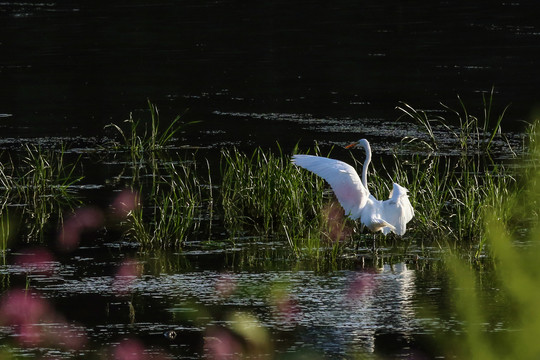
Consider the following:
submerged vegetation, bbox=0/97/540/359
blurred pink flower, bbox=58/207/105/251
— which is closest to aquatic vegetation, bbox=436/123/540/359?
submerged vegetation, bbox=0/97/540/359

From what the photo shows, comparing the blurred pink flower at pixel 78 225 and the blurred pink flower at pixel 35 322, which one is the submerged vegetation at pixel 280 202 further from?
the blurred pink flower at pixel 35 322

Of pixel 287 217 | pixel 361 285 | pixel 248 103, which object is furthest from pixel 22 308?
pixel 248 103

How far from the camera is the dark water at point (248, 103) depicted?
784 cm

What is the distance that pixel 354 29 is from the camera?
26781mm

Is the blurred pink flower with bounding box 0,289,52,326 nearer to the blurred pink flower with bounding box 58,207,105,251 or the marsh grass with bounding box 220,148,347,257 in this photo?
the blurred pink flower with bounding box 58,207,105,251

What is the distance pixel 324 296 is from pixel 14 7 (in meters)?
A: 27.5

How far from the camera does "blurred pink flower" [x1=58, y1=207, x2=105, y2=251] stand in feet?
34.5

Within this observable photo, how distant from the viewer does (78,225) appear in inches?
440

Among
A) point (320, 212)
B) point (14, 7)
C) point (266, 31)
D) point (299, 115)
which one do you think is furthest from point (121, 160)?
point (14, 7)

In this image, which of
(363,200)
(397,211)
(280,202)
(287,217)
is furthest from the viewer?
(280,202)

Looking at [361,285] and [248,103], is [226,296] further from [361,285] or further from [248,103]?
[248,103]

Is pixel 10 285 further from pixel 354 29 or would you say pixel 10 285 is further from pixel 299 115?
pixel 354 29

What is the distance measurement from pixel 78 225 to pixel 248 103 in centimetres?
758

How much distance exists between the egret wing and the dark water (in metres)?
0.47
